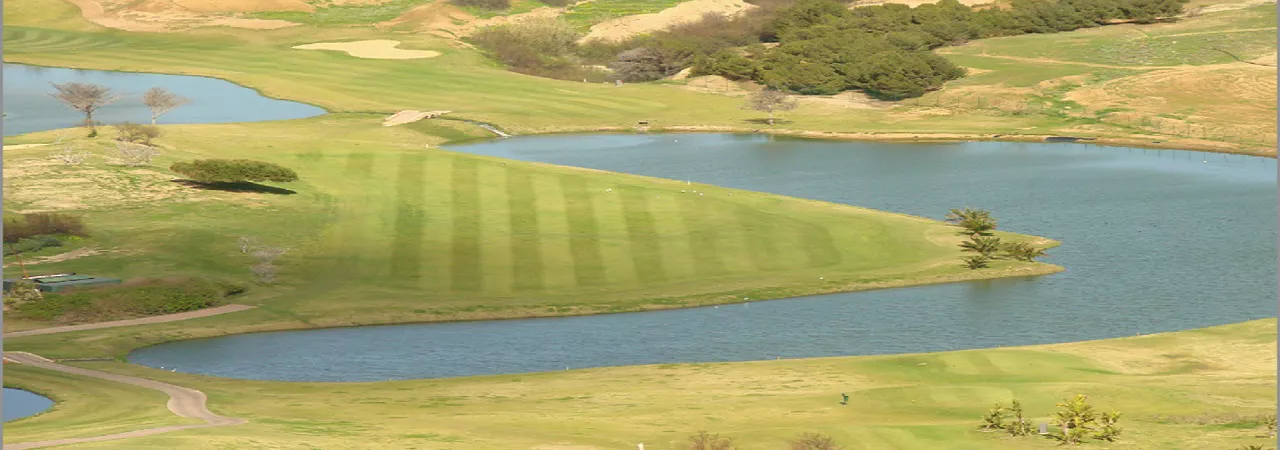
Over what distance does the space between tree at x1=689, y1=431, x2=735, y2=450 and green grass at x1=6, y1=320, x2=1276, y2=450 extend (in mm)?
615

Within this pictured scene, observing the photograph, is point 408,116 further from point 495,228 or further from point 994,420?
point 994,420

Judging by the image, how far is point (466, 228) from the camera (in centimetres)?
10175

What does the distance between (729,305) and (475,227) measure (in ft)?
70.4

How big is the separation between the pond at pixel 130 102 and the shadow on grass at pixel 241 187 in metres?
43.4

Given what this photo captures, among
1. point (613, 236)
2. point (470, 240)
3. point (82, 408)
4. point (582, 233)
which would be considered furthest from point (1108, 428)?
point (470, 240)

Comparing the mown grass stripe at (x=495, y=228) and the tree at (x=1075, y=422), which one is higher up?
the tree at (x=1075, y=422)

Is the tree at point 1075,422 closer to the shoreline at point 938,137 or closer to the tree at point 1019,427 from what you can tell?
the tree at point 1019,427

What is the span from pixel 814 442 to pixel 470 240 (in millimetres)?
55470

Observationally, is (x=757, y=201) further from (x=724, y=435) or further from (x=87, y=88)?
(x=724, y=435)

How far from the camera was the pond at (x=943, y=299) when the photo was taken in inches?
2921

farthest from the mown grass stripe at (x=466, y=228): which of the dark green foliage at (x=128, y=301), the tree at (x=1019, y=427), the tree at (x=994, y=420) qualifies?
the tree at (x=1019, y=427)

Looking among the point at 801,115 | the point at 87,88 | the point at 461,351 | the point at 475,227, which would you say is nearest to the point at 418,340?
the point at 461,351

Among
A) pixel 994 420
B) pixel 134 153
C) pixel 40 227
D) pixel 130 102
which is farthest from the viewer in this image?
pixel 130 102

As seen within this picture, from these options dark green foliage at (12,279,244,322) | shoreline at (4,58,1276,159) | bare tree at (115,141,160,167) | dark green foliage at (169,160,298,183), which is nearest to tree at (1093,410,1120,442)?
dark green foliage at (12,279,244,322)
